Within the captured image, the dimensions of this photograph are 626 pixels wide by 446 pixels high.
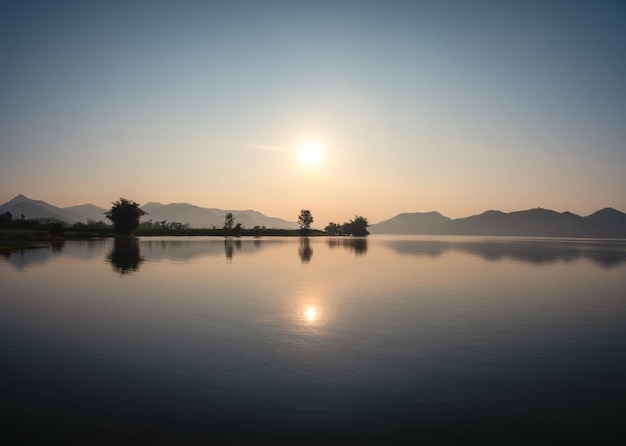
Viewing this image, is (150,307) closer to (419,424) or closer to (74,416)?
(74,416)

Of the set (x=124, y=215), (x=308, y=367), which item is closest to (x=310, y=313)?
(x=308, y=367)

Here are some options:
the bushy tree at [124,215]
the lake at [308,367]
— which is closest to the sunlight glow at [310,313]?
the lake at [308,367]

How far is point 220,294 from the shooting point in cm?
3164

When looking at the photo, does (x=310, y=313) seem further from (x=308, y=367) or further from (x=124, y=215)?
(x=124, y=215)

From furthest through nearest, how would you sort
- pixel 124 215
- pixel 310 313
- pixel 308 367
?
pixel 124 215, pixel 310 313, pixel 308 367

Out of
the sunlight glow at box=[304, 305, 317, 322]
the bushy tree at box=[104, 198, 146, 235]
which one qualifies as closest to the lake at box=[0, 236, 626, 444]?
the sunlight glow at box=[304, 305, 317, 322]

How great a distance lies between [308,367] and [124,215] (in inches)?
7292

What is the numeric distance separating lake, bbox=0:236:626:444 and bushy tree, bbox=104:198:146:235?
156033 mm

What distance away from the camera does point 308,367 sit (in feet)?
49.8

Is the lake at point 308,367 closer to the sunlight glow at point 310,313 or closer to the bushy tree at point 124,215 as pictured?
the sunlight glow at point 310,313

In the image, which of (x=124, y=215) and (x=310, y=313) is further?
(x=124, y=215)

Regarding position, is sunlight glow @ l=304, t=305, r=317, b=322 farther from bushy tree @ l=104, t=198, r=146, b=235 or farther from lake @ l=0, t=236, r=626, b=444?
bushy tree @ l=104, t=198, r=146, b=235

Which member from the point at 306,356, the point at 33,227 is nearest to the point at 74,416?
the point at 306,356

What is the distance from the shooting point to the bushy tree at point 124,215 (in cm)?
17188
